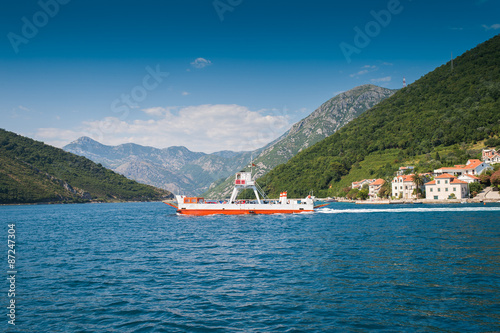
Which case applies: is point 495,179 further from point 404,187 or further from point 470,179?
point 404,187

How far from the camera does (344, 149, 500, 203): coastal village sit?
10681 cm

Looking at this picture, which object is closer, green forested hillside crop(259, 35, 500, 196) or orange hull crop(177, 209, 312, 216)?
orange hull crop(177, 209, 312, 216)

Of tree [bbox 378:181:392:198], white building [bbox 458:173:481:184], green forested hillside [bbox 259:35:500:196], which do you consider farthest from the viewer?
green forested hillside [bbox 259:35:500:196]

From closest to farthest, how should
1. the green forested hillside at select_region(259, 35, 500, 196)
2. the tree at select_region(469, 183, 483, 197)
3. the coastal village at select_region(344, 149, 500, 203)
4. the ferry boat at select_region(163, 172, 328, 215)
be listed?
the ferry boat at select_region(163, 172, 328, 215)
the tree at select_region(469, 183, 483, 197)
the coastal village at select_region(344, 149, 500, 203)
the green forested hillside at select_region(259, 35, 500, 196)

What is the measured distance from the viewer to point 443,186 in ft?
361

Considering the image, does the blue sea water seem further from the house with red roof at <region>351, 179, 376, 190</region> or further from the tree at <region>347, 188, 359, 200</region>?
the house with red roof at <region>351, 179, 376, 190</region>

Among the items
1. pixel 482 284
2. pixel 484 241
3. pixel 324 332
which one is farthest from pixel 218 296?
pixel 484 241

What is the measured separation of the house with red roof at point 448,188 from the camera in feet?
351

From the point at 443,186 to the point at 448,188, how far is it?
181 centimetres

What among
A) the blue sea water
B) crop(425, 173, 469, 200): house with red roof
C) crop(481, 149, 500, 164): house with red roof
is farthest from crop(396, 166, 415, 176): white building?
the blue sea water

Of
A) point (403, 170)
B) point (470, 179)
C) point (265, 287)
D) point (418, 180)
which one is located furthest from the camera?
point (403, 170)

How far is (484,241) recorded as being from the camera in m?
32.7

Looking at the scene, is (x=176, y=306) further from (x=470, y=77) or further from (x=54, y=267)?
(x=470, y=77)

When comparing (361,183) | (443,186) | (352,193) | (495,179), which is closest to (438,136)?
(361,183)
